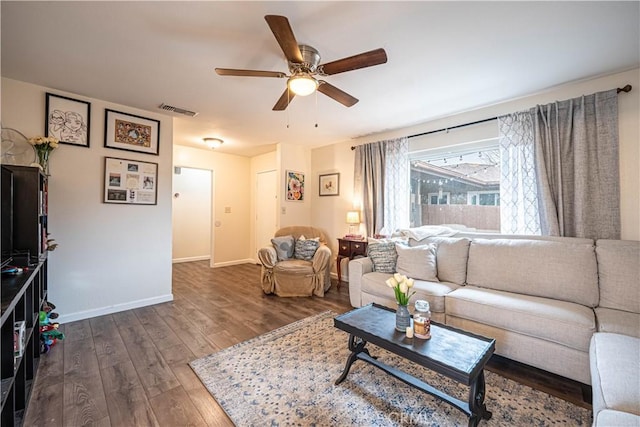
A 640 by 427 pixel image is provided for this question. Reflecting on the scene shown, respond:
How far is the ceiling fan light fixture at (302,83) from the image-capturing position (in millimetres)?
1938

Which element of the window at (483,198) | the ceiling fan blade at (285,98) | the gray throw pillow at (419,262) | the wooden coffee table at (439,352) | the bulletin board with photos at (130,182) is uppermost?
the ceiling fan blade at (285,98)

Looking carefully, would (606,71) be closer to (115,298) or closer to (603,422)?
(603,422)

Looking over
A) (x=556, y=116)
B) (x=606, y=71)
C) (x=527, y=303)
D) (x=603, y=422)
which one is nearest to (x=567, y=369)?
(x=527, y=303)

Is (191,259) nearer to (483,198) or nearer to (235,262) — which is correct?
(235,262)

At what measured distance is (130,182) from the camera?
3186mm

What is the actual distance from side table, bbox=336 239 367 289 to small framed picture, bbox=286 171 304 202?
132 centimetres

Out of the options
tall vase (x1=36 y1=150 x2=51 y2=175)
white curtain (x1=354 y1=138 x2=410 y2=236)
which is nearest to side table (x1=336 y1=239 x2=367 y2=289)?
white curtain (x1=354 y1=138 x2=410 y2=236)

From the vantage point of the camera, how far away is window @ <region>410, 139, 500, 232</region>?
316cm

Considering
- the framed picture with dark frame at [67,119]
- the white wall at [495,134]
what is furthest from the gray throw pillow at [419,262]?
the framed picture with dark frame at [67,119]

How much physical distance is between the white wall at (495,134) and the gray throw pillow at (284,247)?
3.18 feet

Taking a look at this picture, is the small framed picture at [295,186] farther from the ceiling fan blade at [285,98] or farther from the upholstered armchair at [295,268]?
the ceiling fan blade at [285,98]

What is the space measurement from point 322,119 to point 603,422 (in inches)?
135

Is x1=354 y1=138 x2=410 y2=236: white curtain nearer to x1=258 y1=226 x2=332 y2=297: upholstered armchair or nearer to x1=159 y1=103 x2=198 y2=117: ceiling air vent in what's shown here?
x1=258 y1=226 x2=332 y2=297: upholstered armchair

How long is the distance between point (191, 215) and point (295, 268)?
4.02 m
